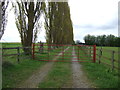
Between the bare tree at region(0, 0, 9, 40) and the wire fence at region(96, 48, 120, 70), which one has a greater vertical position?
the bare tree at region(0, 0, 9, 40)

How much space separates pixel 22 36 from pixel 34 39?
1.29m

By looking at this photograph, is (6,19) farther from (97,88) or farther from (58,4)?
(58,4)

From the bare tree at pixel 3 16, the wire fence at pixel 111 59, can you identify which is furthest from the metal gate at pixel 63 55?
the bare tree at pixel 3 16

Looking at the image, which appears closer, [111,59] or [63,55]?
[111,59]

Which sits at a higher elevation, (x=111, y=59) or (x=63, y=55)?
(x=111, y=59)

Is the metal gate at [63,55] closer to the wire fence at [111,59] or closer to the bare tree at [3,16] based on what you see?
the wire fence at [111,59]

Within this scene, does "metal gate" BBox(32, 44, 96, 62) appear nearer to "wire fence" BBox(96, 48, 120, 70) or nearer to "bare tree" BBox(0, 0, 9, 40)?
"wire fence" BBox(96, 48, 120, 70)

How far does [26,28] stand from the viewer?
11867 millimetres

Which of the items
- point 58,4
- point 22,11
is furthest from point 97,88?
point 58,4

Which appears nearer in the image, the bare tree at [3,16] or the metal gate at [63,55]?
the bare tree at [3,16]

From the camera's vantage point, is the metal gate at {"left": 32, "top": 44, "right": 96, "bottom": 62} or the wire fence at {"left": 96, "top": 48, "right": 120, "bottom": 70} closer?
the wire fence at {"left": 96, "top": 48, "right": 120, "bottom": 70}

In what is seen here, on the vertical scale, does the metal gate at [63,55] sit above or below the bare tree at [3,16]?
below

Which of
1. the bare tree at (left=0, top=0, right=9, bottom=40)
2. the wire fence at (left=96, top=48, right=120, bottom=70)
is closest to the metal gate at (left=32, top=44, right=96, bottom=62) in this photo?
the wire fence at (left=96, top=48, right=120, bottom=70)

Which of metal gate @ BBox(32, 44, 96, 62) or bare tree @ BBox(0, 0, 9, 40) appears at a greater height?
bare tree @ BBox(0, 0, 9, 40)
